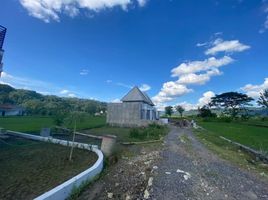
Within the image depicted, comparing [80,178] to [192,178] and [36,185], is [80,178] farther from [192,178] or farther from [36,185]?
[192,178]

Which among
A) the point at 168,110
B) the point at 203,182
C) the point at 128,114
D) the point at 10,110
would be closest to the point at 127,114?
the point at 128,114

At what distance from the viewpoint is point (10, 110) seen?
55.2 meters

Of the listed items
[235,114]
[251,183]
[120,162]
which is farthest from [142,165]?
[235,114]

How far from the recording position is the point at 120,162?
803 centimetres

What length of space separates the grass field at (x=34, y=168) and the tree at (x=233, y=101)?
2294 inches

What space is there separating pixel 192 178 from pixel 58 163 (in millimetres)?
4201

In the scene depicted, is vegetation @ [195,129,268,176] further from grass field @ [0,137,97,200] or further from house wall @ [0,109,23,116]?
house wall @ [0,109,23,116]

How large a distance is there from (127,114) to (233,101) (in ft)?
146

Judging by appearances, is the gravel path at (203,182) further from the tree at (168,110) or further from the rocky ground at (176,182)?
the tree at (168,110)

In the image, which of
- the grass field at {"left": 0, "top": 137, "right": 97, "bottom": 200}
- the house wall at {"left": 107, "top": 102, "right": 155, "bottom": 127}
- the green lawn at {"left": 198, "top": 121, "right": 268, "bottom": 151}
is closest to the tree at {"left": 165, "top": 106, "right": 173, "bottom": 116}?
the green lawn at {"left": 198, "top": 121, "right": 268, "bottom": 151}

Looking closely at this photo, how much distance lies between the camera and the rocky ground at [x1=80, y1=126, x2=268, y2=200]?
4984 millimetres

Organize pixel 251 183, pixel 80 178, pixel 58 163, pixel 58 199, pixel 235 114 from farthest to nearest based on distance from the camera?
pixel 235 114
pixel 58 163
pixel 251 183
pixel 80 178
pixel 58 199

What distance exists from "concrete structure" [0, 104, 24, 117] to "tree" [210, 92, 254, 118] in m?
56.9

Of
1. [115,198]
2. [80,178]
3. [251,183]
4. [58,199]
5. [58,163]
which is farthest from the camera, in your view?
A: [58,163]
